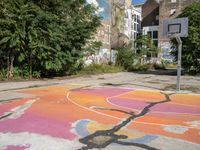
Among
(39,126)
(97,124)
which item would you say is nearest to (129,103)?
(97,124)

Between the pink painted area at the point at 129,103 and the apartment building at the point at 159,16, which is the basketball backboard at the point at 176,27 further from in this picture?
the apartment building at the point at 159,16

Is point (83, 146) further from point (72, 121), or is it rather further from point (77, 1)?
point (77, 1)

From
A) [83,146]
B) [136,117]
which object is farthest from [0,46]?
[83,146]

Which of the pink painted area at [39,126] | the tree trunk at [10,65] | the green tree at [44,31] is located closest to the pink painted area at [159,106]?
the pink painted area at [39,126]

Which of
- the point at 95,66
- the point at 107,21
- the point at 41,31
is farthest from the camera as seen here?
the point at 107,21

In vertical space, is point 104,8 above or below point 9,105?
above

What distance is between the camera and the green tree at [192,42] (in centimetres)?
2844

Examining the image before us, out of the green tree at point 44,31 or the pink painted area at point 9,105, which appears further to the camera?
the green tree at point 44,31

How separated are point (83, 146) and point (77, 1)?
18952 mm

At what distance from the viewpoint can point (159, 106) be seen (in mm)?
11219

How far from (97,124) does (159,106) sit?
3.95 m

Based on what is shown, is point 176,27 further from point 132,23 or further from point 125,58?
point 132,23

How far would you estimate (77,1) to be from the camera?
23562 mm

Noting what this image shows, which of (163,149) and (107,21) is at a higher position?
(107,21)
